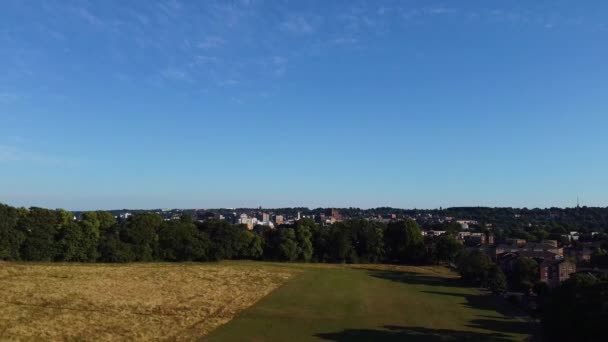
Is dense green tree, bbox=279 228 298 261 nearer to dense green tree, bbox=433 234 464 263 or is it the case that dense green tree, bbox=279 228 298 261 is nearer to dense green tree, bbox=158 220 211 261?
dense green tree, bbox=158 220 211 261

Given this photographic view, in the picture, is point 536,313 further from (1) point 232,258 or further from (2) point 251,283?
(1) point 232,258

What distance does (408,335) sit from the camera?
1337 inches

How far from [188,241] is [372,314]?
4582cm

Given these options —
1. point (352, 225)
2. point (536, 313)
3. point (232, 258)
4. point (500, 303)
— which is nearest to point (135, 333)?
point (536, 313)

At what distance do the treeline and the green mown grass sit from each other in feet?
77.5

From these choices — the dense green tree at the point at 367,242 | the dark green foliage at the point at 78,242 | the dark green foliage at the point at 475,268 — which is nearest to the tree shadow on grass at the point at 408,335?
the dark green foliage at the point at 475,268

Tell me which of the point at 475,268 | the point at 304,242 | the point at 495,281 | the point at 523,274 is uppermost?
the point at 304,242

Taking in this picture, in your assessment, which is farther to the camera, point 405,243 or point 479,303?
point 405,243

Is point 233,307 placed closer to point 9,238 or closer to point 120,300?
point 120,300

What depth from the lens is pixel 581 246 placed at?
11831cm

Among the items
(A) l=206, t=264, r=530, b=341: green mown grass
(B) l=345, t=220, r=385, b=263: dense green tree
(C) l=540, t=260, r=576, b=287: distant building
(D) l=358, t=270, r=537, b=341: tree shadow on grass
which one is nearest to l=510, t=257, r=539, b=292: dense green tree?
(D) l=358, t=270, r=537, b=341: tree shadow on grass

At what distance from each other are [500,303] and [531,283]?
50.3 feet

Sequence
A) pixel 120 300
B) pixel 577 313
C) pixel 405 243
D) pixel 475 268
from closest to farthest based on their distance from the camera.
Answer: pixel 577 313
pixel 120 300
pixel 475 268
pixel 405 243

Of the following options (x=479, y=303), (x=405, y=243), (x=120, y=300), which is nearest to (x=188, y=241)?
(x=405, y=243)
